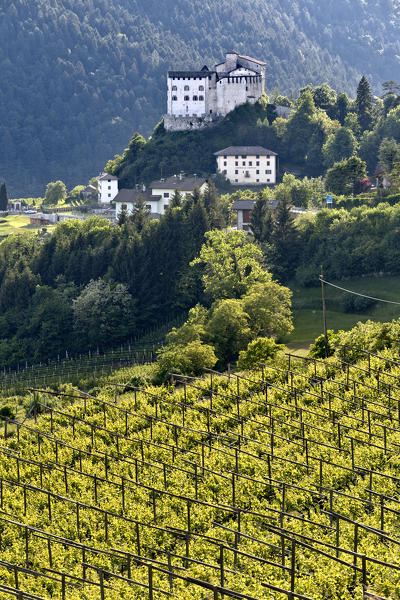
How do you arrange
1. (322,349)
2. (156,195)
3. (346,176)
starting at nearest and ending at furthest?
(322,349), (346,176), (156,195)

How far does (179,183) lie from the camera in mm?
133125

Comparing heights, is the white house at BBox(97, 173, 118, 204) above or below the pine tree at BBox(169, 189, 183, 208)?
above

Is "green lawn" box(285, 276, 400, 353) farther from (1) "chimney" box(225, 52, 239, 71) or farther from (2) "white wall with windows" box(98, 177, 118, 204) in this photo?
(1) "chimney" box(225, 52, 239, 71)

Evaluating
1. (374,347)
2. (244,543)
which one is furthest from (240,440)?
(374,347)

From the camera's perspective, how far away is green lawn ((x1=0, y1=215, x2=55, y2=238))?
151875mm

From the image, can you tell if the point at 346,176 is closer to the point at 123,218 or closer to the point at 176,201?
the point at 176,201

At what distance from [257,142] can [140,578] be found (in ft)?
387

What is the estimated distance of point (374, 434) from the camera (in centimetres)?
4612

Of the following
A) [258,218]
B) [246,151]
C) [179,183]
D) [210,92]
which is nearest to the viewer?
[258,218]

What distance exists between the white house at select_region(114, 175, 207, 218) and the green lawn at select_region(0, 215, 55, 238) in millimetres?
17654

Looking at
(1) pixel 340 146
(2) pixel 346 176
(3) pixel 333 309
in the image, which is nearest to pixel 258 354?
(3) pixel 333 309

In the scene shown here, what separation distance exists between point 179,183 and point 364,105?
39.5 meters

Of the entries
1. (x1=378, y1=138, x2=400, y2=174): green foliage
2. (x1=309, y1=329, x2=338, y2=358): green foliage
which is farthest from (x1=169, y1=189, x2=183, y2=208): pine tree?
(x1=309, y1=329, x2=338, y2=358): green foliage

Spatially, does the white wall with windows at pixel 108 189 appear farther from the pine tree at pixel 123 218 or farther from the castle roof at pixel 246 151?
the pine tree at pixel 123 218
